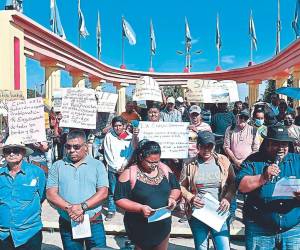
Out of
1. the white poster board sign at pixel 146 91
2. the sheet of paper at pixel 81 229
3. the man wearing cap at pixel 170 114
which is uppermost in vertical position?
the white poster board sign at pixel 146 91

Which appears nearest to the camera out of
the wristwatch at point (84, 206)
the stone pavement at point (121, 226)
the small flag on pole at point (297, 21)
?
the wristwatch at point (84, 206)

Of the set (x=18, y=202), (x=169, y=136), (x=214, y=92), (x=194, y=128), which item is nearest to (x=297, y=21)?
(x=214, y=92)

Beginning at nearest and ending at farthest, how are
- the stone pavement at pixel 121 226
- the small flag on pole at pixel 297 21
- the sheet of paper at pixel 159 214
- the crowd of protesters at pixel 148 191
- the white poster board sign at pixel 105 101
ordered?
the crowd of protesters at pixel 148 191 → the sheet of paper at pixel 159 214 → the stone pavement at pixel 121 226 → the white poster board sign at pixel 105 101 → the small flag on pole at pixel 297 21

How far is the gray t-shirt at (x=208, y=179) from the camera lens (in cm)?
407

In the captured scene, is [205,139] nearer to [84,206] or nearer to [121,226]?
[84,206]

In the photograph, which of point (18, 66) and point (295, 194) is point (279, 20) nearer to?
point (18, 66)

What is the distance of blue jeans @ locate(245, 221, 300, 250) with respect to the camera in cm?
326

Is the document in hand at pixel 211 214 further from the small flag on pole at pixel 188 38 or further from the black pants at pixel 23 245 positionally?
the small flag on pole at pixel 188 38

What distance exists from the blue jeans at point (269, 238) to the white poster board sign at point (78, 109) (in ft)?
11.8

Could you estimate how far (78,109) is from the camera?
6445 millimetres

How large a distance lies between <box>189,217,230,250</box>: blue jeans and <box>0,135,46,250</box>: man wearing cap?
1.57 metres

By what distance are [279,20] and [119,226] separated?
92.0 ft

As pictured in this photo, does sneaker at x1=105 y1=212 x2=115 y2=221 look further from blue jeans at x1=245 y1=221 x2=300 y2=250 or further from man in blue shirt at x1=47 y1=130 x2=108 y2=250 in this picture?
blue jeans at x1=245 y1=221 x2=300 y2=250

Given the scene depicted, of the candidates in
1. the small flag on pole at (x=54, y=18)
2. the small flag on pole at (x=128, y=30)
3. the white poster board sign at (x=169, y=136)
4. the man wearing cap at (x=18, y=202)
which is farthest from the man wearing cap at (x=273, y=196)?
the small flag on pole at (x=128, y=30)
